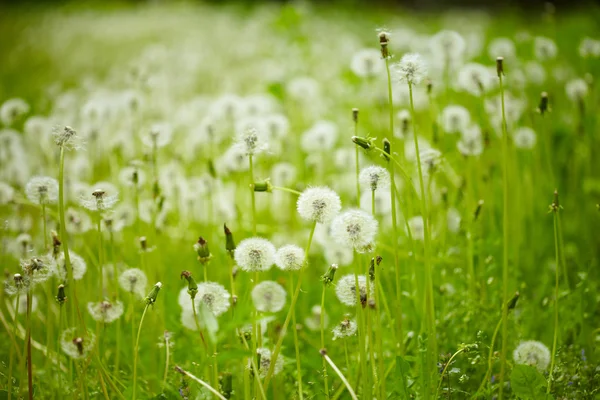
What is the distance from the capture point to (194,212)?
6.29 feet

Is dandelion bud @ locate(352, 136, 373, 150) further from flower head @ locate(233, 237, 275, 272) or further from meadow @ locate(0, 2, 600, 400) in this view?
flower head @ locate(233, 237, 275, 272)

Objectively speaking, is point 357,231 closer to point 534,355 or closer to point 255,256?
point 255,256

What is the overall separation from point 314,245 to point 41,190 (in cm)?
98

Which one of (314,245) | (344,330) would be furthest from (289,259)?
(314,245)

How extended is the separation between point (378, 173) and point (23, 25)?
6.87 metres

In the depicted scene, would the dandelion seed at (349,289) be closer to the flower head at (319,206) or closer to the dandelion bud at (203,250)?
the flower head at (319,206)

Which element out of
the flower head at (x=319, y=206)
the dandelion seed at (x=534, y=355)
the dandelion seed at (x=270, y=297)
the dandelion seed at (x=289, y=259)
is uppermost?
the flower head at (x=319, y=206)

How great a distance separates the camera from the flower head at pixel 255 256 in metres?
0.94

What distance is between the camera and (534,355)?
40.9 inches

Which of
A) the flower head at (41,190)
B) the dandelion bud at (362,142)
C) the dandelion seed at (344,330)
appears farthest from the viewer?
the flower head at (41,190)

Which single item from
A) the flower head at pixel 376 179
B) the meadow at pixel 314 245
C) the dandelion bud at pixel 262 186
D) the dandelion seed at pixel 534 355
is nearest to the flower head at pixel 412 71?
the meadow at pixel 314 245

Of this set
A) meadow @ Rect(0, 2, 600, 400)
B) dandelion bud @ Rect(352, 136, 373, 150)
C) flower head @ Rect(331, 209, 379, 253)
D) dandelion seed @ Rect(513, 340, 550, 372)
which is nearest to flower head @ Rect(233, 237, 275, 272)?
meadow @ Rect(0, 2, 600, 400)

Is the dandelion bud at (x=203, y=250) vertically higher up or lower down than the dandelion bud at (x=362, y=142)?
lower down

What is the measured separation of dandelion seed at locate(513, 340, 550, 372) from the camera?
40.6 inches
